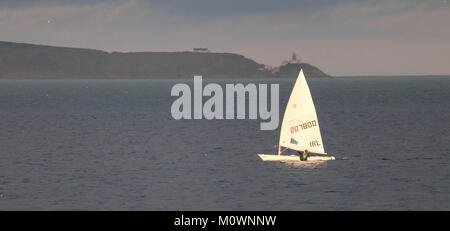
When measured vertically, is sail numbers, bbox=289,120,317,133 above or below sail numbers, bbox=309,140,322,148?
above

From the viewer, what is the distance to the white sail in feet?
200

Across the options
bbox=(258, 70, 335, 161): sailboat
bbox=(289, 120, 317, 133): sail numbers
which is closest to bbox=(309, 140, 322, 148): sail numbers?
bbox=(258, 70, 335, 161): sailboat

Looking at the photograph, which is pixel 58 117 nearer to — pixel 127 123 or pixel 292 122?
pixel 127 123

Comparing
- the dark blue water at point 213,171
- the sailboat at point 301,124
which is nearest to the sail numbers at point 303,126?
the sailboat at point 301,124

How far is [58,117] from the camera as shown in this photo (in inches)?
5443

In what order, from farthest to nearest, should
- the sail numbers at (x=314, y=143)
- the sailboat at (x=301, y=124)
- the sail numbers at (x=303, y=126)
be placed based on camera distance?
the sail numbers at (x=314, y=143), the sail numbers at (x=303, y=126), the sailboat at (x=301, y=124)

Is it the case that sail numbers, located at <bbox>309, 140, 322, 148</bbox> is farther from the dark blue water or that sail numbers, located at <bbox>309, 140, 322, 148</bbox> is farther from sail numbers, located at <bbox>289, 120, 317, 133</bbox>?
the dark blue water

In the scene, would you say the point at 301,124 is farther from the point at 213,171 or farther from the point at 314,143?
the point at 213,171

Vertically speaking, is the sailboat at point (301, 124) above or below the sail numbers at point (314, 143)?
above

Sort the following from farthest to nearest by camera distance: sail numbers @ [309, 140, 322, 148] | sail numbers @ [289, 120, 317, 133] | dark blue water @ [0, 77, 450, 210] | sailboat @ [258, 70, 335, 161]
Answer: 1. sail numbers @ [309, 140, 322, 148]
2. sail numbers @ [289, 120, 317, 133]
3. sailboat @ [258, 70, 335, 161]
4. dark blue water @ [0, 77, 450, 210]

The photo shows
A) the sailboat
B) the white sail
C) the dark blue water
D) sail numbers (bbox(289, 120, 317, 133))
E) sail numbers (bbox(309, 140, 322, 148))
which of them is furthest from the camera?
sail numbers (bbox(309, 140, 322, 148))

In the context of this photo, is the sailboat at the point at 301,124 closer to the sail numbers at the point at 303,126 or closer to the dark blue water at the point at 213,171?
the sail numbers at the point at 303,126

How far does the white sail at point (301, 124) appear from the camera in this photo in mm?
60938
